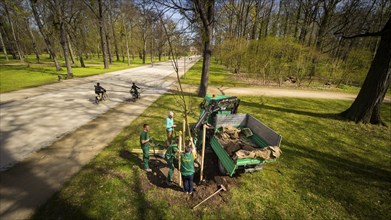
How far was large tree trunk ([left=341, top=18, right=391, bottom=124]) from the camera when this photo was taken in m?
9.21

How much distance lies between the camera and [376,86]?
31.6ft

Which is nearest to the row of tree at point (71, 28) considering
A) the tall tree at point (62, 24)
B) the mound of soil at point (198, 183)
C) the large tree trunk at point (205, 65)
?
the tall tree at point (62, 24)

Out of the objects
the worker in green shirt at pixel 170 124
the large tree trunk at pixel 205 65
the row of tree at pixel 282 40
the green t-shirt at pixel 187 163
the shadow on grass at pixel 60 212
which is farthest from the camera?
the large tree trunk at pixel 205 65

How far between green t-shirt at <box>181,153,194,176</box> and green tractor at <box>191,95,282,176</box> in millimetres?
1104

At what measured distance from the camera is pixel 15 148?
21.6 feet

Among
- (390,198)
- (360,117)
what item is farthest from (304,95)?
(390,198)

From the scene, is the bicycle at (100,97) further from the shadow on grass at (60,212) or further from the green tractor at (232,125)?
the shadow on grass at (60,212)

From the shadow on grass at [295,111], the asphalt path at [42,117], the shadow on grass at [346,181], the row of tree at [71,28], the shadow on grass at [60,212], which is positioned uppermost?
the row of tree at [71,28]

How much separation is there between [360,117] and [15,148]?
1737cm

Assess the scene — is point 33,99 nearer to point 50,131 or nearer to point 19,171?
point 50,131

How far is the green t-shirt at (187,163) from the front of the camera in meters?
4.40

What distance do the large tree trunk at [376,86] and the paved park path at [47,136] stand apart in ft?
44.4

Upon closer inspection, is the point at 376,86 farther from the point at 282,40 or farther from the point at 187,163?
the point at 282,40

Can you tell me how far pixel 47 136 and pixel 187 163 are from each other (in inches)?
277
